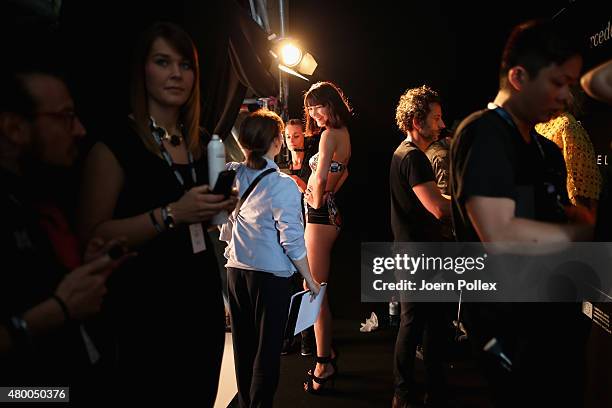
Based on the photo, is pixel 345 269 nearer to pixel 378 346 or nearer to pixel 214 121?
pixel 378 346

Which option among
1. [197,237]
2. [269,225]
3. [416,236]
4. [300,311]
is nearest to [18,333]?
[197,237]

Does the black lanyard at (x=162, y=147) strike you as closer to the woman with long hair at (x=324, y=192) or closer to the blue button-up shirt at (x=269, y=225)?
the blue button-up shirt at (x=269, y=225)

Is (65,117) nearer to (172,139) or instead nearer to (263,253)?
(172,139)

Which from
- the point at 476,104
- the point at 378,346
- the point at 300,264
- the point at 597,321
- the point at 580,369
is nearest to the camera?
the point at 580,369

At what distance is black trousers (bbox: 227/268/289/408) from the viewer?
88.3 inches

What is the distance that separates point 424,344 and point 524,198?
151 cm

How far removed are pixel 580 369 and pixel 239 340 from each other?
144 centimetres

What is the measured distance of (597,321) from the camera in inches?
82.1

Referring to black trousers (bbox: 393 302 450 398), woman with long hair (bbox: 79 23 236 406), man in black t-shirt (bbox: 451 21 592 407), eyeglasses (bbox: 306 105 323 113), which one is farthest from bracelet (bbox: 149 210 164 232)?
eyeglasses (bbox: 306 105 323 113)

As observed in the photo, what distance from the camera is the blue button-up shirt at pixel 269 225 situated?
223 cm

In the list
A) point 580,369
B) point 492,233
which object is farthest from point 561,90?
point 580,369

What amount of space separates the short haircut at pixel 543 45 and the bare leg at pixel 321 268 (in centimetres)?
192

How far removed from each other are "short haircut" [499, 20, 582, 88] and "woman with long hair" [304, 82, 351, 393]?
168 centimetres

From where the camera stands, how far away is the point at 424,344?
2.62 meters
